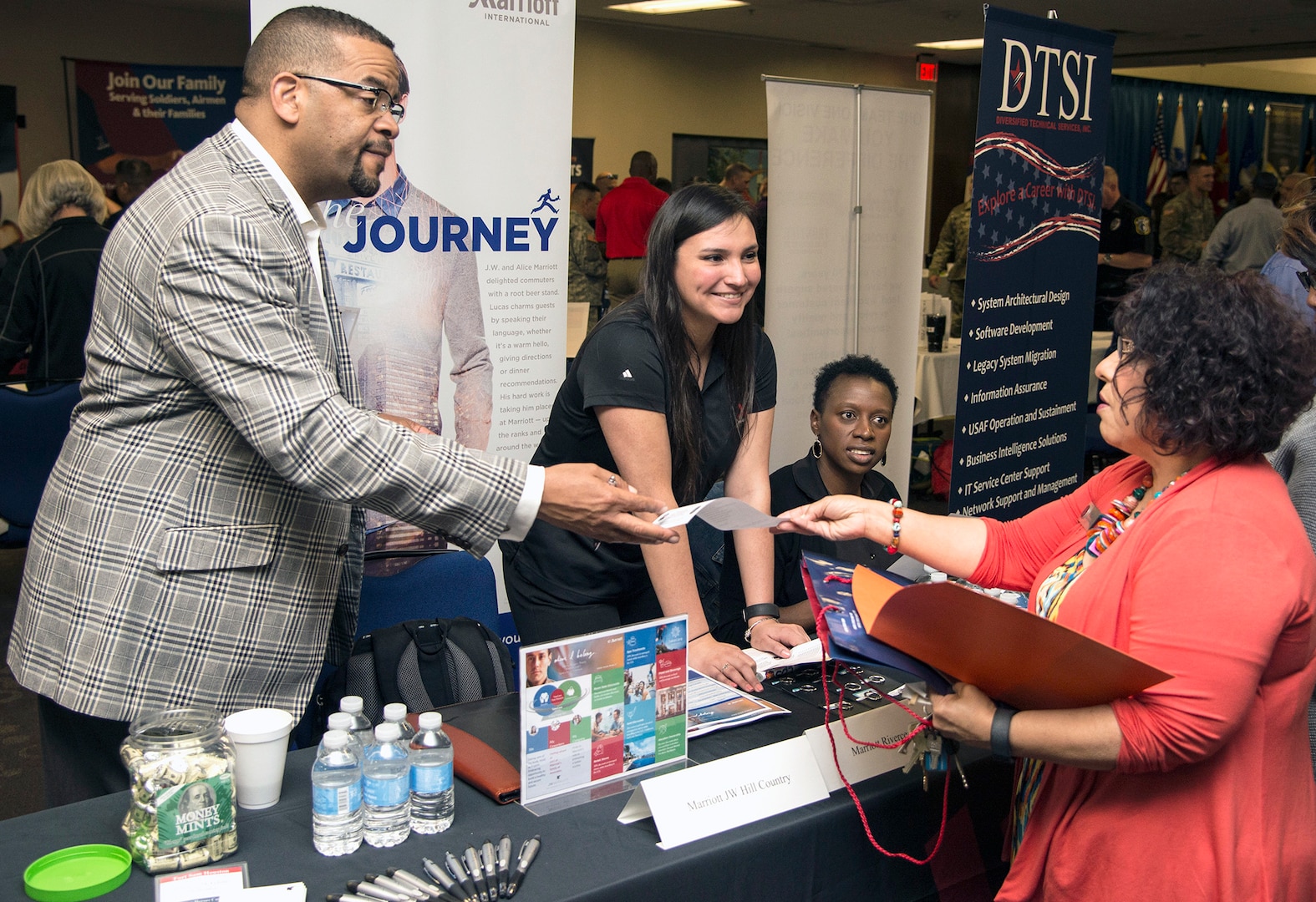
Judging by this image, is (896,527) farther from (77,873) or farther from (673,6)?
(673,6)

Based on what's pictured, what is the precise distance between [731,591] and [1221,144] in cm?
1461

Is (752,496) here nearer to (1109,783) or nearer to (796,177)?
(1109,783)

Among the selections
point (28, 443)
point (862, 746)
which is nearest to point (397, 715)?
point (862, 746)

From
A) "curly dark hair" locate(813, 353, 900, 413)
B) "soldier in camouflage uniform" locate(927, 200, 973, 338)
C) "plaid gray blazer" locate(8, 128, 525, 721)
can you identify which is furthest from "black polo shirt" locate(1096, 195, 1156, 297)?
"plaid gray blazer" locate(8, 128, 525, 721)

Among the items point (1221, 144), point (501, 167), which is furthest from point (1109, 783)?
point (1221, 144)

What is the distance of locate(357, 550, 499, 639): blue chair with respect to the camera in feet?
7.67

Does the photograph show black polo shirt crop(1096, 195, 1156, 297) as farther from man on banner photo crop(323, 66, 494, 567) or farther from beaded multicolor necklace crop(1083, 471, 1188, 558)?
beaded multicolor necklace crop(1083, 471, 1188, 558)

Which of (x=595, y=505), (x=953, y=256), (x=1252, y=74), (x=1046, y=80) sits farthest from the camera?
(x=1252, y=74)

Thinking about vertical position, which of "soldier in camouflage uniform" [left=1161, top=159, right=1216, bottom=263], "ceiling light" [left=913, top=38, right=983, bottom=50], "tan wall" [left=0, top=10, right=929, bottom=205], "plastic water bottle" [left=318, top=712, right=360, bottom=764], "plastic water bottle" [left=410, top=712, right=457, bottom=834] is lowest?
"plastic water bottle" [left=410, top=712, right=457, bottom=834]

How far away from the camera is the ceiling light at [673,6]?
9.31 metres

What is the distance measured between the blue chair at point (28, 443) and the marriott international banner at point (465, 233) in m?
1.67

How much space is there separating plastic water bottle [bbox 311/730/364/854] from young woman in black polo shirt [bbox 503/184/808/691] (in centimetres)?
77

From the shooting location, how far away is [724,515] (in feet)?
5.30

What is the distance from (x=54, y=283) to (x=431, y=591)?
116 inches
